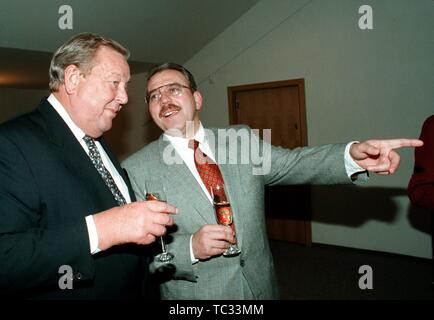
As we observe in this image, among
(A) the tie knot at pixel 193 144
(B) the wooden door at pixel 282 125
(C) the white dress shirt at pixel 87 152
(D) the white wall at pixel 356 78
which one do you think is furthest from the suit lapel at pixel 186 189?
(B) the wooden door at pixel 282 125

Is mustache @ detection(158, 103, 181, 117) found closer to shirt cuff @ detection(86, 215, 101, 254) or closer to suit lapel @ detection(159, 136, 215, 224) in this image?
suit lapel @ detection(159, 136, 215, 224)

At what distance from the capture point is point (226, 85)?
568 cm

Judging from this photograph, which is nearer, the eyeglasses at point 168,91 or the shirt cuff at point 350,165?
the shirt cuff at point 350,165

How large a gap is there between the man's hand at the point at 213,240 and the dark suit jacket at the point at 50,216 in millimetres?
235

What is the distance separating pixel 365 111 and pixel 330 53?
2.79 ft

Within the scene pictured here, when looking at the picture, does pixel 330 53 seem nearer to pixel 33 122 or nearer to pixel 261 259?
pixel 261 259

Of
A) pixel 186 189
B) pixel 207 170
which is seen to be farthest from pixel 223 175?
pixel 186 189

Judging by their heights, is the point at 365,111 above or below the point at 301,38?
below

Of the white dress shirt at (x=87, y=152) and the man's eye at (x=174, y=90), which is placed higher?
the man's eye at (x=174, y=90)

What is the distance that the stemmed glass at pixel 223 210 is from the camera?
1.55m

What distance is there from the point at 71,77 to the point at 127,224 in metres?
0.60

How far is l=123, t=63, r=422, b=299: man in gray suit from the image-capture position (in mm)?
1544

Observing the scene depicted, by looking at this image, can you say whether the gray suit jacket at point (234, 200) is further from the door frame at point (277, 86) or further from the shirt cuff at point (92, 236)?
the door frame at point (277, 86)
